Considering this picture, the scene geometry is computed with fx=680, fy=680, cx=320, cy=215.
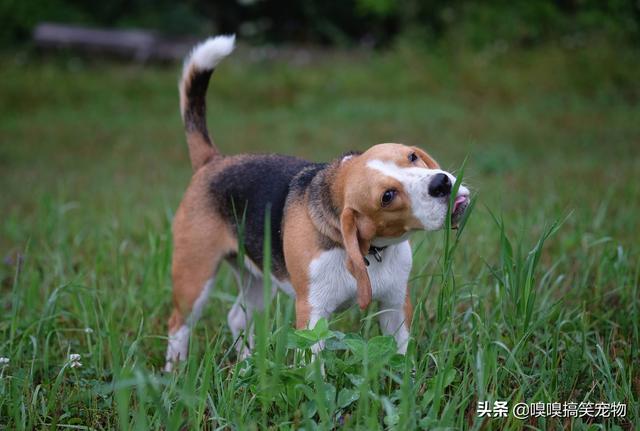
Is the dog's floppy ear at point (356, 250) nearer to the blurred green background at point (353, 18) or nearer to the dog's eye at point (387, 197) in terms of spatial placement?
the dog's eye at point (387, 197)

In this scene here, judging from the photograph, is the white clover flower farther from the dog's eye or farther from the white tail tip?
the white tail tip

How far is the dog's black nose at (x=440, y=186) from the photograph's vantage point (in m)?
2.56

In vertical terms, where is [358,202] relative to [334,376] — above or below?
above

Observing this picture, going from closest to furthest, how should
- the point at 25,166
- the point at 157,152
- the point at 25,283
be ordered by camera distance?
the point at 25,283
the point at 25,166
the point at 157,152

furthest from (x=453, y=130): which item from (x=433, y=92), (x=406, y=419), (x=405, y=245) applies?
(x=406, y=419)

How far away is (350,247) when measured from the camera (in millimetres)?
2660

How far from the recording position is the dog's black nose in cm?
256

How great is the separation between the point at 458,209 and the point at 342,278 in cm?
57

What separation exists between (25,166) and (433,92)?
6.79 m

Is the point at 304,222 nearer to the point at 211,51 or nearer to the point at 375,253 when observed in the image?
the point at 375,253

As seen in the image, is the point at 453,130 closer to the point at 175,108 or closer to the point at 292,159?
the point at 175,108

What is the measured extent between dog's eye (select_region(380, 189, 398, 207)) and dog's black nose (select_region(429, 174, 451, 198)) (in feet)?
0.47

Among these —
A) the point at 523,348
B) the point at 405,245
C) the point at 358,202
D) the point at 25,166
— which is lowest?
the point at 25,166

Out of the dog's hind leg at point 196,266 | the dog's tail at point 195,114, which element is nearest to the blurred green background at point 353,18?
the dog's tail at point 195,114
